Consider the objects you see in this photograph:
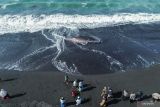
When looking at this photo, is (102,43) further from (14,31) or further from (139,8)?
(139,8)

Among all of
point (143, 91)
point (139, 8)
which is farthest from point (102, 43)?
point (139, 8)

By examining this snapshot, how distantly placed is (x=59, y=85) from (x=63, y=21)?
19.8 m

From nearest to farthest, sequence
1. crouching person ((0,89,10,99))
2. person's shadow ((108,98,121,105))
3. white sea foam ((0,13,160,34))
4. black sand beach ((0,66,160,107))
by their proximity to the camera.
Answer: person's shadow ((108,98,121,105)) → black sand beach ((0,66,160,107)) → crouching person ((0,89,10,99)) → white sea foam ((0,13,160,34))

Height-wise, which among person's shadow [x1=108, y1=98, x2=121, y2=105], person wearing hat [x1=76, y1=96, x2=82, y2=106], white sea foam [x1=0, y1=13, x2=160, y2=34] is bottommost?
person's shadow [x1=108, y1=98, x2=121, y2=105]

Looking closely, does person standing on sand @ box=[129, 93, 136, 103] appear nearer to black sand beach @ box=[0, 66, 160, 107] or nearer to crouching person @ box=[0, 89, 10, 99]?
black sand beach @ box=[0, 66, 160, 107]

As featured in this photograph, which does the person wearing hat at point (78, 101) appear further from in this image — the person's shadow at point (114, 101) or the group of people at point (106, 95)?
the person's shadow at point (114, 101)

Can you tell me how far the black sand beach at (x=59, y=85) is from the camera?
35.3 metres

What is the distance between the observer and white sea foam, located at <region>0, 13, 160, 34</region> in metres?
54.0

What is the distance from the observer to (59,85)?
37.9 metres

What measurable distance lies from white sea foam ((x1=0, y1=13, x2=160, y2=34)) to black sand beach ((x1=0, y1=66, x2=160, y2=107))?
14.9 m

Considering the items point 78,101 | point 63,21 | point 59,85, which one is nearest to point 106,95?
point 78,101

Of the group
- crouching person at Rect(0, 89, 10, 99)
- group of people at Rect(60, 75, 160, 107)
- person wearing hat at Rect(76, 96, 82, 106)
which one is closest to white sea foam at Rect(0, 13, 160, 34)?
crouching person at Rect(0, 89, 10, 99)

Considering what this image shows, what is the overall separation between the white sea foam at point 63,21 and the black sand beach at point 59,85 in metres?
14.9

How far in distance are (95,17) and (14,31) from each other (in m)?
13.4
